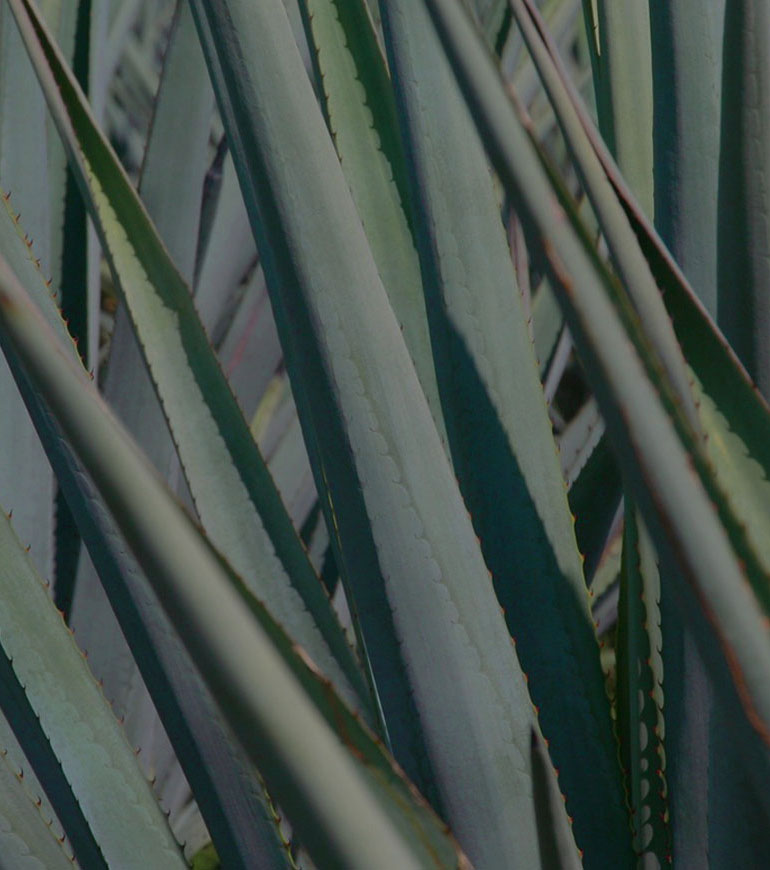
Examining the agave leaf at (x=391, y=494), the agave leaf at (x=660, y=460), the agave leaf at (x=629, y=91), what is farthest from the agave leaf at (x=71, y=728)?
the agave leaf at (x=629, y=91)

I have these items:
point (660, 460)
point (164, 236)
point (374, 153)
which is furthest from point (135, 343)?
point (660, 460)

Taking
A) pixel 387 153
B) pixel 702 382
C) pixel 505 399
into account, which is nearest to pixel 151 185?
pixel 387 153

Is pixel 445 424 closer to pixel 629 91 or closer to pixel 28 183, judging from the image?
pixel 629 91

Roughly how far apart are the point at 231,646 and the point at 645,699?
0.29m

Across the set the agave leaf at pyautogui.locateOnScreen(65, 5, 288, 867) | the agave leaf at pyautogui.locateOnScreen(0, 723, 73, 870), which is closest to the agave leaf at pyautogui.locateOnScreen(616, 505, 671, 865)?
the agave leaf at pyautogui.locateOnScreen(0, 723, 73, 870)

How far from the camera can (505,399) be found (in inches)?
18.5

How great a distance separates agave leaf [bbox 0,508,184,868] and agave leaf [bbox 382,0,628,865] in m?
0.17

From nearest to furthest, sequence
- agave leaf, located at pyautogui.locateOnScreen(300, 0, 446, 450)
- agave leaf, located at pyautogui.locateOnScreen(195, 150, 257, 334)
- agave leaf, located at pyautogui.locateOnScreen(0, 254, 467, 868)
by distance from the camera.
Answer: agave leaf, located at pyautogui.locateOnScreen(0, 254, 467, 868) → agave leaf, located at pyautogui.locateOnScreen(300, 0, 446, 450) → agave leaf, located at pyautogui.locateOnScreen(195, 150, 257, 334)

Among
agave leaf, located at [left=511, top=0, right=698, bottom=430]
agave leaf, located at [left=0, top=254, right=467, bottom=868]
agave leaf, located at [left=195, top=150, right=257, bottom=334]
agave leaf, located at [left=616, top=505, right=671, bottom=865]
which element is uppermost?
agave leaf, located at [left=511, top=0, right=698, bottom=430]

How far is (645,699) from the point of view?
1.50 ft

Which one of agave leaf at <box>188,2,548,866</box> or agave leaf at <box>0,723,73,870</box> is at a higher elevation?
agave leaf at <box>188,2,548,866</box>

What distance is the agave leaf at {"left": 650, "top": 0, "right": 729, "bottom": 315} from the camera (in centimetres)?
48

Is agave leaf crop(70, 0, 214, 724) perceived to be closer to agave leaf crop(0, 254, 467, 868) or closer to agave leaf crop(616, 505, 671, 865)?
agave leaf crop(616, 505, 671, 865)

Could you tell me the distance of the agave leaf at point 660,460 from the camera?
0.24 m
